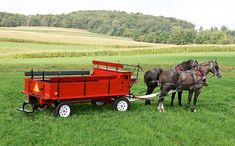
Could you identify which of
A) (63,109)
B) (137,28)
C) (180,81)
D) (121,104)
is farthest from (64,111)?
(137,28)

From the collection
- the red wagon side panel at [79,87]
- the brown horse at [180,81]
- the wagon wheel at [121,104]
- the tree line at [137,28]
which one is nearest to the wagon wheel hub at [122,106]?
the wagon wheel at [121,104]

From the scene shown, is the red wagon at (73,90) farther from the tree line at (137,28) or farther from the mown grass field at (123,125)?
the tree line at (137,28)

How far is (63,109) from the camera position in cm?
1302

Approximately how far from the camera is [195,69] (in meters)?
15.2

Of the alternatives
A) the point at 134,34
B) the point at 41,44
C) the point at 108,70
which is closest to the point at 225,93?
the point at 108,70

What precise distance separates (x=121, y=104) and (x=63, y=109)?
2432 millimetres

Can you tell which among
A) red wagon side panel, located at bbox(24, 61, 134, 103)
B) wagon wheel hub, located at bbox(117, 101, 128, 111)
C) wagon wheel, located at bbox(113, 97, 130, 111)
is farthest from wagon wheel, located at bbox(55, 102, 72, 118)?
wagon wheel hub, located at bbox(117, 101, 128, 111)

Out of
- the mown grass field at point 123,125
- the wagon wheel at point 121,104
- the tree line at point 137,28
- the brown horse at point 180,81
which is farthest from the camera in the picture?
the tree line at point 137,28

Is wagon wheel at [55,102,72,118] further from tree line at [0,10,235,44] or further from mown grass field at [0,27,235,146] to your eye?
tree line at [0,10,235,44]

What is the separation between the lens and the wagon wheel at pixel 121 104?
14.3 meters

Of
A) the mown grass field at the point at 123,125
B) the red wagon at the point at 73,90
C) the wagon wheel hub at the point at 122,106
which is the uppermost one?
the red wagon at the point at 73,90

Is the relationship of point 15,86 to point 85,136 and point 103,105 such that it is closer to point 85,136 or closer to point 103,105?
point 103,105

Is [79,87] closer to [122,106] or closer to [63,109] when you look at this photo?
[63,109]

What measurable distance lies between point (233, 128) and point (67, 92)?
560 cm
